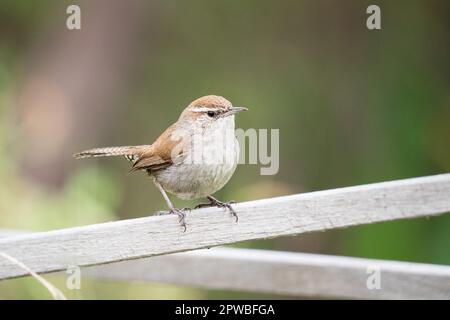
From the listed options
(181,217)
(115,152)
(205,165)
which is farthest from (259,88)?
(181,217)

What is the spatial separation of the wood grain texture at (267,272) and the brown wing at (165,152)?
61 centimetres

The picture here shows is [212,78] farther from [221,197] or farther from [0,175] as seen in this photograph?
[0,175]

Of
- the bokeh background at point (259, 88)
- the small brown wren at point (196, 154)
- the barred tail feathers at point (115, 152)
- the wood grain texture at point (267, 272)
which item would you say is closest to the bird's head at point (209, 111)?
the small brown wren at point (196, 154)

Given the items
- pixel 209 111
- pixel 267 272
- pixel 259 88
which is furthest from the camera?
pixel 259 88

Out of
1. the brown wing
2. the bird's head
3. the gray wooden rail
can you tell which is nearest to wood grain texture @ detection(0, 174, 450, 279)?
the gray wooden rail

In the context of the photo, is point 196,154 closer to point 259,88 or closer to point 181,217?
point 181,217

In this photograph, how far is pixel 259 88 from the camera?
862 centimetres

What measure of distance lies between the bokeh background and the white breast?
2258 mm

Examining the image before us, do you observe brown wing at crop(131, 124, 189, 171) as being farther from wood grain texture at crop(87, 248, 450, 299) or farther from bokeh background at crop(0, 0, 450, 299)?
bokeh background at crop(0, 0, 450, 299)

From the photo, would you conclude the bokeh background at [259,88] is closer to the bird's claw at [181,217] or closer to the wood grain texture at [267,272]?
the wood grain texture at [267,272]

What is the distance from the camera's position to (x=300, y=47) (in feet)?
29.4

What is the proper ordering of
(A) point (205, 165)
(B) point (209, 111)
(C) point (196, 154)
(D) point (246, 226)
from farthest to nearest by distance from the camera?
(B) point (209, 111), (C) point (196, 154), (A) point (205, 165), (D) point (246, 226)

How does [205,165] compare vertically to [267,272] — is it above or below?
above

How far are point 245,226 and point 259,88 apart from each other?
4.97 metres
